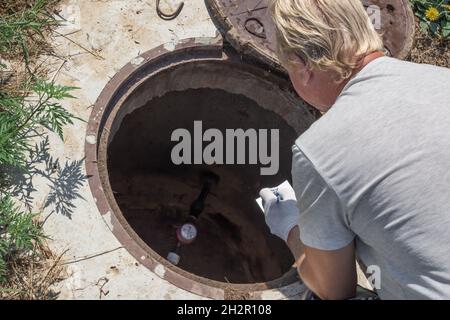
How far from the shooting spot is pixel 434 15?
10.3 feet

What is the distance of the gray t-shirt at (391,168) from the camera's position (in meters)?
1.44

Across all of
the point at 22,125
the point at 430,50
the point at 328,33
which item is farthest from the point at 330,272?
the point at 430,50

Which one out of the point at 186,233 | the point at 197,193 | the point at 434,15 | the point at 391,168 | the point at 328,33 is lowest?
the point at 186,233

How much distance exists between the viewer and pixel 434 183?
144 cm

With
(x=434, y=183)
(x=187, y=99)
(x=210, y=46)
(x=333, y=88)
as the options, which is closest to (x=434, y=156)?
(x=434, y=183)

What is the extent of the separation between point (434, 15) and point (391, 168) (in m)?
2.02

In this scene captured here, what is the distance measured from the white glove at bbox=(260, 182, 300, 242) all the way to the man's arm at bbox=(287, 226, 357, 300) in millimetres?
258

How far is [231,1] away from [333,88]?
1.32 meters

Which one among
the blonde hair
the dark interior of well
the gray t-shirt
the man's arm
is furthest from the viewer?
the dark interior of well

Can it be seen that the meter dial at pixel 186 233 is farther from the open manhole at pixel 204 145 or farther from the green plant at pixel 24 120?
the green plant at pixel 24 120

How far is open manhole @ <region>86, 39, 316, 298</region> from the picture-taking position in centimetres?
242

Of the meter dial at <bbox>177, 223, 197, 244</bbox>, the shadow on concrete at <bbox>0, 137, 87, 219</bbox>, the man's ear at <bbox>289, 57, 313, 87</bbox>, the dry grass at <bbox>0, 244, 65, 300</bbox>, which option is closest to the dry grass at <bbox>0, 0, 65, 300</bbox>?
the dry grass at <bbox>0, 244, 65, 300</bbox>

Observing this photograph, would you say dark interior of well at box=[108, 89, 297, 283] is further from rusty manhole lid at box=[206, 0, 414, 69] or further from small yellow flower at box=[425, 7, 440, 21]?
small yellow flower at box=[425, 7, 440, 21]

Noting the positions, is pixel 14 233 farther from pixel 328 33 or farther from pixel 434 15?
pixel 434 15
